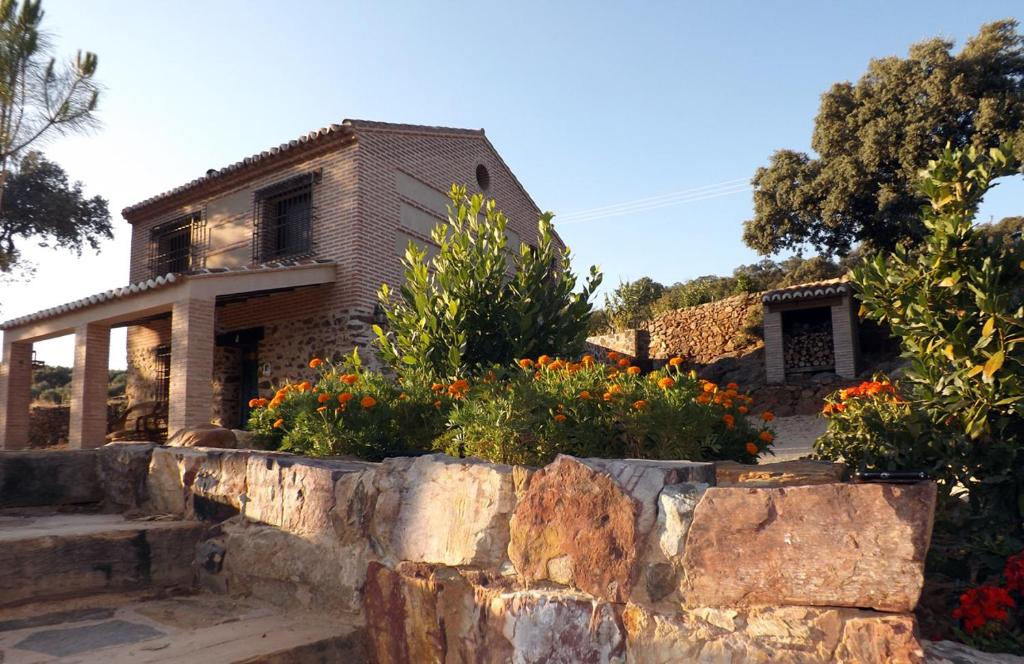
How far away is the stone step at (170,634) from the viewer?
2.44 meters

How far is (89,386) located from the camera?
34.7 ft

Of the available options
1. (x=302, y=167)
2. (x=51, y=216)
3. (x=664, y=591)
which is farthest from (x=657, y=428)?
(x=51, y=216)

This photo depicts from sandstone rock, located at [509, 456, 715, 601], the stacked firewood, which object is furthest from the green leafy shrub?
the stacked firewood

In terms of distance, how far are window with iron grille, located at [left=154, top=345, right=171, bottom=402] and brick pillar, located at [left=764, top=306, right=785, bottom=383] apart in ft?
41.2

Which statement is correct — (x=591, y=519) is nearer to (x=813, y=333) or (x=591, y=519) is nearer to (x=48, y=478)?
(x=48, y=478)

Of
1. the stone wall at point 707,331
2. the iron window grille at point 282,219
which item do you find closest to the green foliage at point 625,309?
the stone wall at point 707,331

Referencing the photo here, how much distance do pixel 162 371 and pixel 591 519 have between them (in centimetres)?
1361

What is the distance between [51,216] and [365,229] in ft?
41.9

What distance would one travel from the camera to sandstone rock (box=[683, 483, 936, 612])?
1746 mm

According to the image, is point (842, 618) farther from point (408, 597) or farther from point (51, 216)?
point (51, 216)

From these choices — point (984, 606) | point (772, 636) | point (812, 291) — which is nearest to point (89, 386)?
point (772, 636)

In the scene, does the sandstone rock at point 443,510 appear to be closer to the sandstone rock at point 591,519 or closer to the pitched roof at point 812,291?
the sandstone rock at point 591,519

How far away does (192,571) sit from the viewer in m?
3.35

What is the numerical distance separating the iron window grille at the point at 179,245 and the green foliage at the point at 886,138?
44.1 ft
